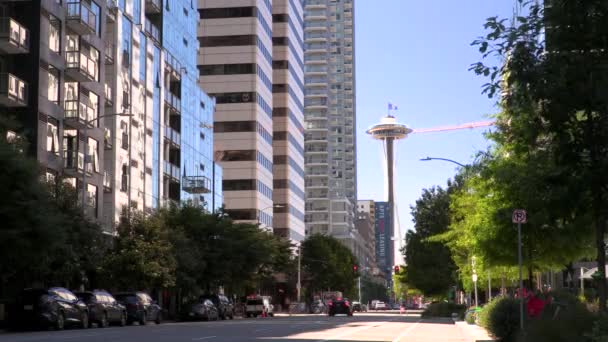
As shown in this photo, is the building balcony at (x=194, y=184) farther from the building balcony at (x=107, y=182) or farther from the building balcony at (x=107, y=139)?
the building balcony at (x=107, y=182)

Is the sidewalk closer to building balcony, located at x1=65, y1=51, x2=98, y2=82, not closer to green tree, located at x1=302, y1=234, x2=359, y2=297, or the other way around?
building balcony, located at x1=65, y1=51, x2=98, y2=82

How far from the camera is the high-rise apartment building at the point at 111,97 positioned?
47.6 meters

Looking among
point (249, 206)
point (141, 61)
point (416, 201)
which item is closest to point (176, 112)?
point (141, 61)

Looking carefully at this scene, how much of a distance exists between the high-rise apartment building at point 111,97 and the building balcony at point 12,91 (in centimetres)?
5

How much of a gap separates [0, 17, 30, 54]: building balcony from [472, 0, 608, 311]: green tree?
34.1m

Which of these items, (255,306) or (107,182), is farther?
(255,306)

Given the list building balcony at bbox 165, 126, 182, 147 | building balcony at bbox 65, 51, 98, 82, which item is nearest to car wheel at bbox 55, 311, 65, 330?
building balcony at bbox 65, 51, 98, 82

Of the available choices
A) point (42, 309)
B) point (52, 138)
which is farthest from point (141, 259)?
point (42, 309)

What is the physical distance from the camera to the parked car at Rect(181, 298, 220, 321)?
55250mm

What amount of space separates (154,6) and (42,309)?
36.7 metres

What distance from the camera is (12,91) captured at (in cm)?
4550

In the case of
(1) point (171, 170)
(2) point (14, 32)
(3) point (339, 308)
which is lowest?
(3) point (339, 308)

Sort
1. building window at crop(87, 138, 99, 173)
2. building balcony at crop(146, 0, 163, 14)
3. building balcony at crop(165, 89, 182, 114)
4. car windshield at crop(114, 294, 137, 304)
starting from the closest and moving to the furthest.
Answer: car windshield at crop(114, 294, 137, 304), building window at crop(87, 138, 99, 173), building balcony at crop(146, 0, 163, 14), building balcony at crop(165, 89, 182, 114)

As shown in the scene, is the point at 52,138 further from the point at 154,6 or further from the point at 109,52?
the point at 154,6
